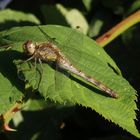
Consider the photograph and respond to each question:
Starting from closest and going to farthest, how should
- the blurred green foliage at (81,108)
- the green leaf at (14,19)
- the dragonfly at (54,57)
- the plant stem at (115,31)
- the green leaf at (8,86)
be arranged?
the green leaf at (8,86) < the dragonfly at (54,57) < the plant stem at (115,31) < the blurred green foliage at (81,108) < the green leaf at (14,19)

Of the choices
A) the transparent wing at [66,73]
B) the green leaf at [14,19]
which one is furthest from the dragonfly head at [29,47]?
the green leaf at [14,19]

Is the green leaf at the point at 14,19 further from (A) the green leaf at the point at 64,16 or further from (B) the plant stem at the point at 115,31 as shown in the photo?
(B) the plant stem at the point at 115,31

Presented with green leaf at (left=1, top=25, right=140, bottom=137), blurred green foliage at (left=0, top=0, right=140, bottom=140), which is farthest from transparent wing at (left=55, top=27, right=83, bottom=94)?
blurred green foliage at (left=0, top=0, right=140, bottom=140)

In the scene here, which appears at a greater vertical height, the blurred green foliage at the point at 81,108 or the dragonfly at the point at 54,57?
the dragonfly at the point at 54,57

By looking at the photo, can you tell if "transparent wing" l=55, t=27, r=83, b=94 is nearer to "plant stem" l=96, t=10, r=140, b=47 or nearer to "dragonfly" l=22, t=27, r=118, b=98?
"dragonfly" l=22, t=27, r=118, b=98

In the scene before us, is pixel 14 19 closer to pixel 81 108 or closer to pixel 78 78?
pixel 81 108

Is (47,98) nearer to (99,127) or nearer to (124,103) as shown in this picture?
(124,103)
